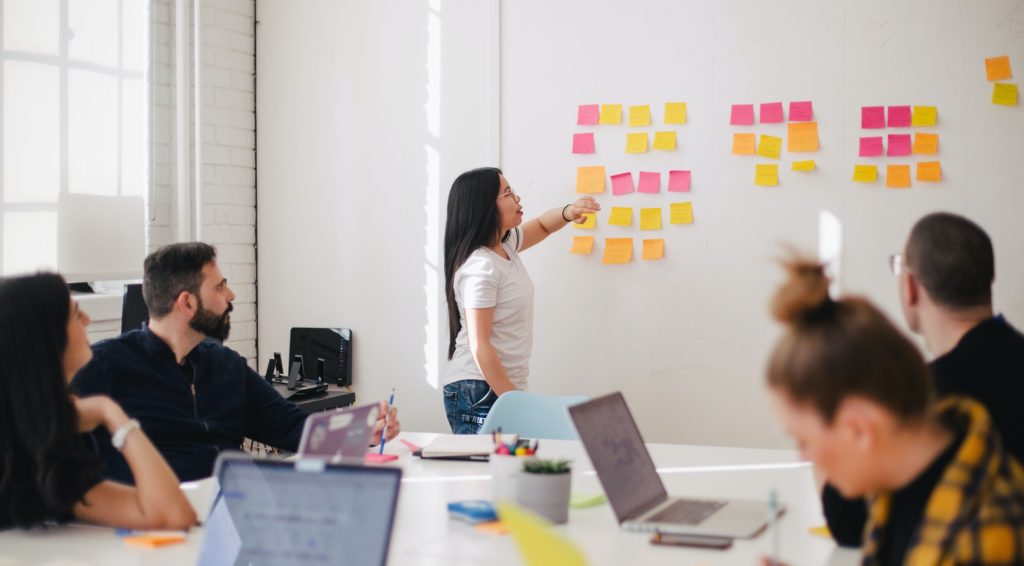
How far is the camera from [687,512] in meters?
1.98

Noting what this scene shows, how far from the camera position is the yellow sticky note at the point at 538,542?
1.11 m

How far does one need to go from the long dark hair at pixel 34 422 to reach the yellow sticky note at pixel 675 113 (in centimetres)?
254

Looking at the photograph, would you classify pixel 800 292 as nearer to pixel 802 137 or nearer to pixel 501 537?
pixel 501 537

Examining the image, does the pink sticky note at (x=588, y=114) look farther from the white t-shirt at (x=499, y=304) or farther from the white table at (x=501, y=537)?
the white table at (x=501, y=537)

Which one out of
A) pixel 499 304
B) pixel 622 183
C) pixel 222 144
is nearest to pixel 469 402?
pixel 499 304

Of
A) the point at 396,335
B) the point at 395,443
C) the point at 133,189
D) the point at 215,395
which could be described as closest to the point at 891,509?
the point at 395,443

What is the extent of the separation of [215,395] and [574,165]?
183cm

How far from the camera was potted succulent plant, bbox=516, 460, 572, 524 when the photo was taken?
1922 millimetres

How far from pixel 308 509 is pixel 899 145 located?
9.46 feet

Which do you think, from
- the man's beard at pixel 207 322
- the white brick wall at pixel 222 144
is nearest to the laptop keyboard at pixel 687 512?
the man's beard at pixel 207 322

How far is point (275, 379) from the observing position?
4.26 meters

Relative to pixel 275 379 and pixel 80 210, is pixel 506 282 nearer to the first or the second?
pixel 275 379

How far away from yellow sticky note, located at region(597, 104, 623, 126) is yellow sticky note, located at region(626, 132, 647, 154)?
0.26 feet

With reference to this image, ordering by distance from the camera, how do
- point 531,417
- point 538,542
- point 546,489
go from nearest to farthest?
point 538,542
point 546,489
point 531,417
